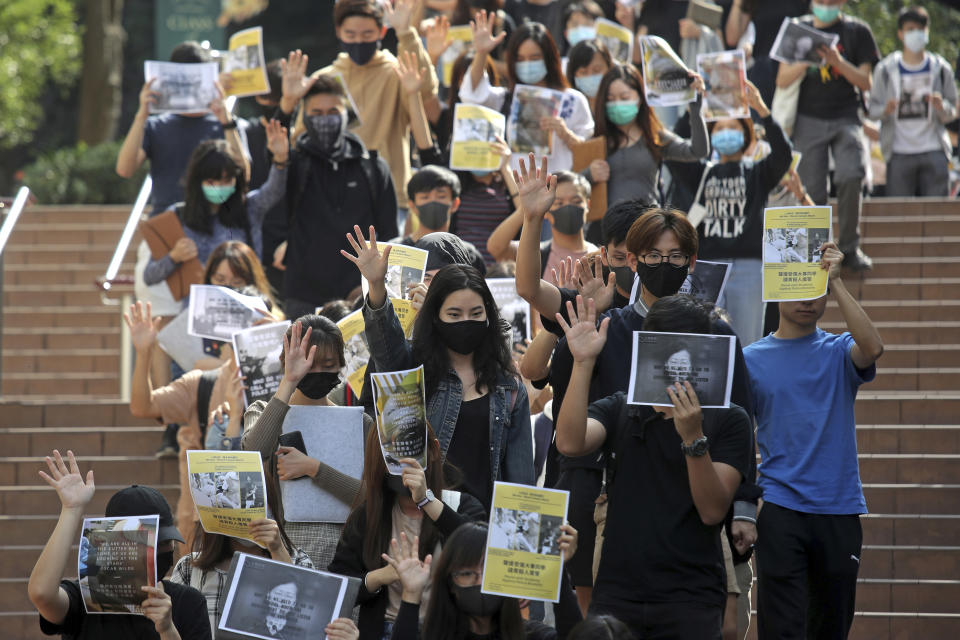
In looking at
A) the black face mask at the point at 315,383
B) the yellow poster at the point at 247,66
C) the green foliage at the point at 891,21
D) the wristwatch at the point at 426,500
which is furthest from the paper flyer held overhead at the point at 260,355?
the green foliage at the point at 891,21

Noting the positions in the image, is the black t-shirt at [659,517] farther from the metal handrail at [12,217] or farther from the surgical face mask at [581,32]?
the surgical face mask at [581,32]

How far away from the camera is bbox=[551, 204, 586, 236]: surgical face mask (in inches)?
325

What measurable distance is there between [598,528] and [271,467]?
130 centimetres

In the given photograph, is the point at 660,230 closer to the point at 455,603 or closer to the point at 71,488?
the point at 455,603

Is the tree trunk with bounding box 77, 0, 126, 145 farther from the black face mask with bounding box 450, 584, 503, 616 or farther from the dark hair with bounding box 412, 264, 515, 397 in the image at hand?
the black face mask with bounding box 450, 584, 503, 616

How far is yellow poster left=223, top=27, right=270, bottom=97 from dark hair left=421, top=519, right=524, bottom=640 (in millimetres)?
6244

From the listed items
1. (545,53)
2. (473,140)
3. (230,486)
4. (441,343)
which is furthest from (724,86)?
(230,486)

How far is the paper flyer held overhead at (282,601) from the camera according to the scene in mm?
4766

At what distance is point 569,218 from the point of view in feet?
27.0

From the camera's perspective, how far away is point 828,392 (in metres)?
6.44

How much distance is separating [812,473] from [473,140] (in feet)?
11.4

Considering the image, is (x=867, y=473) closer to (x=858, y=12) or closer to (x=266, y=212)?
(x=266, y=212)

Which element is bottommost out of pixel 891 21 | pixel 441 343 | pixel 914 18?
pixel 441 343

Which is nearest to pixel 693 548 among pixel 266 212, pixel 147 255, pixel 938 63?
pixel 266 212
